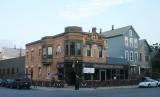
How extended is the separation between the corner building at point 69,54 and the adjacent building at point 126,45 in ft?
35.1

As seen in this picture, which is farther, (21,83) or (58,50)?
(58,50)

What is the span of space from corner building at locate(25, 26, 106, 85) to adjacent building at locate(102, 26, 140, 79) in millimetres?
10714

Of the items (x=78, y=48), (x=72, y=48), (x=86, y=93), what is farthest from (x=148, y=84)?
(x=86, y=93)

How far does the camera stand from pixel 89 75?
52.0m

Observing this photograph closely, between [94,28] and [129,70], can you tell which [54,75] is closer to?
[94,28]

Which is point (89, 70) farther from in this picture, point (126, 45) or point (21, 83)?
point (126, 45)

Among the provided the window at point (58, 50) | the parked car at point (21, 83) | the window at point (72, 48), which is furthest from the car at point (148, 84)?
the parked car at point (21, 83)

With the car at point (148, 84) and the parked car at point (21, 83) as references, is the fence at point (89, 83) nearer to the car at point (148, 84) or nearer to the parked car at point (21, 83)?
the parked car at point (21, 83)

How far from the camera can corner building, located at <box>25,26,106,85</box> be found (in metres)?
49.6

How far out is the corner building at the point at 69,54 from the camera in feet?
163

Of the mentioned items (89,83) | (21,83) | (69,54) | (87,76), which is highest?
(69,54)

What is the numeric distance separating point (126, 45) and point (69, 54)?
18526mm

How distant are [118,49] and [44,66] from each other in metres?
17.2

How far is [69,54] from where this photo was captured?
49.6 m
